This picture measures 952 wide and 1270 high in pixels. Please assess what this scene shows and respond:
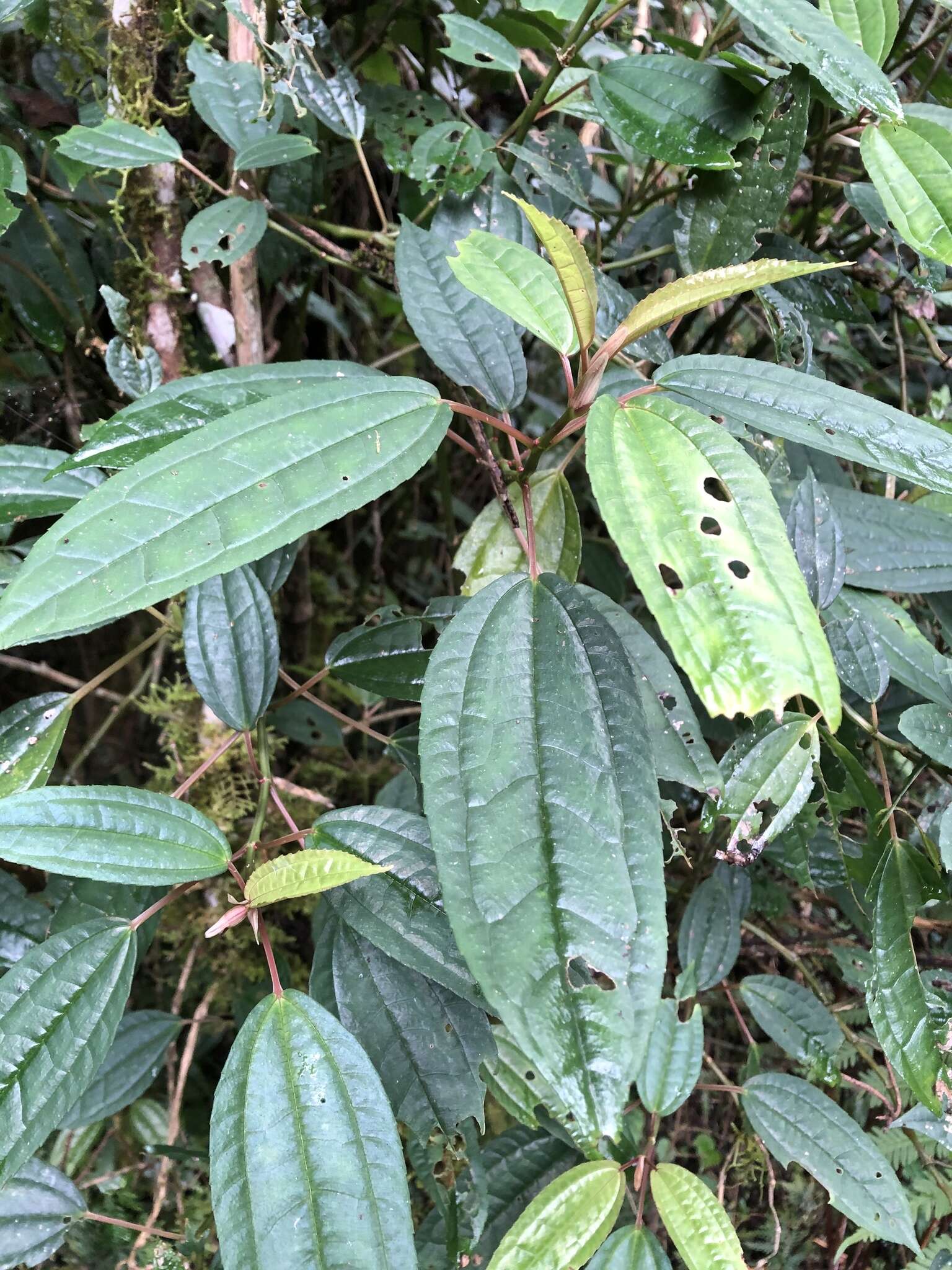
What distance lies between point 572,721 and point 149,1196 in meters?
1.09

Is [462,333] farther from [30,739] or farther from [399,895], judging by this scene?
[30,739]

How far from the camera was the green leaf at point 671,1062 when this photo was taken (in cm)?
74

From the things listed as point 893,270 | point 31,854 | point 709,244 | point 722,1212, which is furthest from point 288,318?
point 722,1212

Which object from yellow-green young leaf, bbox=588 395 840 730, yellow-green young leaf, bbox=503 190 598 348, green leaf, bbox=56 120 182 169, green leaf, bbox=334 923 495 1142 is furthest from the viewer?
green leaf, bbox=56 120 182 169

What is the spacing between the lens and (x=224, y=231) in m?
0.84

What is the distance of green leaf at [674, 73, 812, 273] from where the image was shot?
29.0 inches

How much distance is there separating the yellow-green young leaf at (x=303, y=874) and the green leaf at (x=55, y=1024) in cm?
13

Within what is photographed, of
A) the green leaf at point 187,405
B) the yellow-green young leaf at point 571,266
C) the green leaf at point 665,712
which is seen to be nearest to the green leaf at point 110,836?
the green leaf at point 187,405

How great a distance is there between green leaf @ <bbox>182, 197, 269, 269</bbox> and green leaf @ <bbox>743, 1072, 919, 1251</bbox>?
1.08m

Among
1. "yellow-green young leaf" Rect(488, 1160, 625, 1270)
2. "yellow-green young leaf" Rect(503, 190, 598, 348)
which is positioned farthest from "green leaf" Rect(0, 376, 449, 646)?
"yellow-green young leaf" Rect(488, 1160, 625, 1270)

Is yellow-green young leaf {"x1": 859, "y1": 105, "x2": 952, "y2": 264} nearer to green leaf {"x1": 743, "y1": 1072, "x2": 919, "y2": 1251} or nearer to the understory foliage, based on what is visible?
the understory foliage

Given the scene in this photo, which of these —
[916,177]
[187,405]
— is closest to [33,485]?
[187,405]

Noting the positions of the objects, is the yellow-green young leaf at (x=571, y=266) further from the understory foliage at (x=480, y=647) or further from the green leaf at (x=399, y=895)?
the green leaf at (x=399, y=895)

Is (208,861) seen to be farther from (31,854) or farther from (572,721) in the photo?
(572,721)
